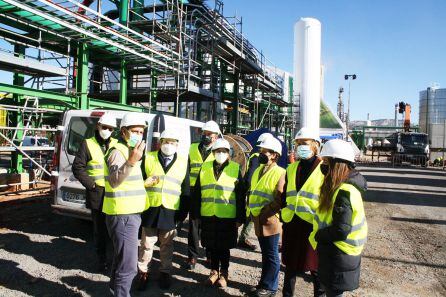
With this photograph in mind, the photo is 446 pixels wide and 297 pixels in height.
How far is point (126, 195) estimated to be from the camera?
321cm

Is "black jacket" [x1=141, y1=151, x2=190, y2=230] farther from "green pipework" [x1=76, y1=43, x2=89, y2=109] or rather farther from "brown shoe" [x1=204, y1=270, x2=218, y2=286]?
"green pipework" [x1=76, y1=43, x2=89, y2=109]

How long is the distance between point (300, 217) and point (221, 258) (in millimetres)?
1249

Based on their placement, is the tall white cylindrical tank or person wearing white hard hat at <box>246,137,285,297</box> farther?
the tall white cylindrical tank

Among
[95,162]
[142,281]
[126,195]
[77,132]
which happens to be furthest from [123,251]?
[77,132]

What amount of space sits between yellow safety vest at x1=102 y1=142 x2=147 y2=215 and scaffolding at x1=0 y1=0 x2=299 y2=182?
536cm

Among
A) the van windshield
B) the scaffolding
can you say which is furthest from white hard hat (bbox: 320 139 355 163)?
the van windshield

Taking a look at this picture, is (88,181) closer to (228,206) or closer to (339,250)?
(228,206)

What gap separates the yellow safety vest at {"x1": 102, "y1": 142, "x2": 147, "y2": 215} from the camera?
3182 mm

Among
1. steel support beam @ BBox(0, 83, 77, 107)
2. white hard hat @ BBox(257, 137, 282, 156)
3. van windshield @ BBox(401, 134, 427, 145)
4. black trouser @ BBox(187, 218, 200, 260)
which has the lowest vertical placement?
black trouser @ BBox(187, 218, 200, 260)

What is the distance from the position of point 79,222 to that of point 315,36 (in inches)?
584

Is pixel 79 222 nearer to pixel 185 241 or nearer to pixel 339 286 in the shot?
pixel 185 241

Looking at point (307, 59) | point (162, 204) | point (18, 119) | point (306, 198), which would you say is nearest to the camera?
point (306, 198)

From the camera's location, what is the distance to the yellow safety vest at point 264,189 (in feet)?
12.2

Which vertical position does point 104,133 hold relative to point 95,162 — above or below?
above
